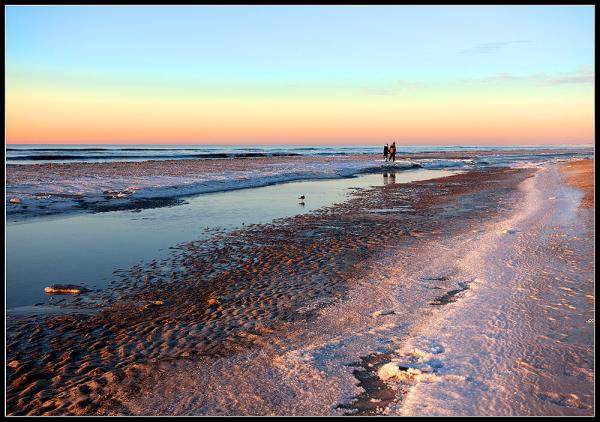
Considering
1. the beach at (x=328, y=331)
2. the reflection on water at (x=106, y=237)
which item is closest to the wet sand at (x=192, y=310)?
the beach at (x=328, y=331)

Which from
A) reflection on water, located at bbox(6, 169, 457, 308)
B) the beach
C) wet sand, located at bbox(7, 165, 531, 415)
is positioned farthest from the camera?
reflection on water, located at bbox(6, 169, 457, 308)

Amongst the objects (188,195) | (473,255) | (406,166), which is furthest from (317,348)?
(406,166)

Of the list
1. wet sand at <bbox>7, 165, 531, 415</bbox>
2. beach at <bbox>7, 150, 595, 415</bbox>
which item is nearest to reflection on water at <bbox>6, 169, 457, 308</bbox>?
beach at <bbox>7, 150, 595, 415</bbox>

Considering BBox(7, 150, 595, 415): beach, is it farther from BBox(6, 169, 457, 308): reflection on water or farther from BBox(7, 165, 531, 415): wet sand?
BBox(6, 169, 457, 308): reflection on water

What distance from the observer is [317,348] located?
17.3ft

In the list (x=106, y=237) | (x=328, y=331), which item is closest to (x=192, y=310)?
(x=328, y=331)

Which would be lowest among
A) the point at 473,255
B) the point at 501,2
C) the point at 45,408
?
the point at 45,408

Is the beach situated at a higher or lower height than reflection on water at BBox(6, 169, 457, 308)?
lower

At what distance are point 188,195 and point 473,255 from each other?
49.7ft

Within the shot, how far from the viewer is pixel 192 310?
669 cm

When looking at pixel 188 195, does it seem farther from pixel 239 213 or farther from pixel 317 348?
pixel 317 348

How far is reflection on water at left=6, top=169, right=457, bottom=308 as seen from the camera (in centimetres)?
841

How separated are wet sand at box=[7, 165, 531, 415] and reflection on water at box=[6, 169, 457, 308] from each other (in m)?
0.82

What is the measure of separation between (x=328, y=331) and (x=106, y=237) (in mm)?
8128
